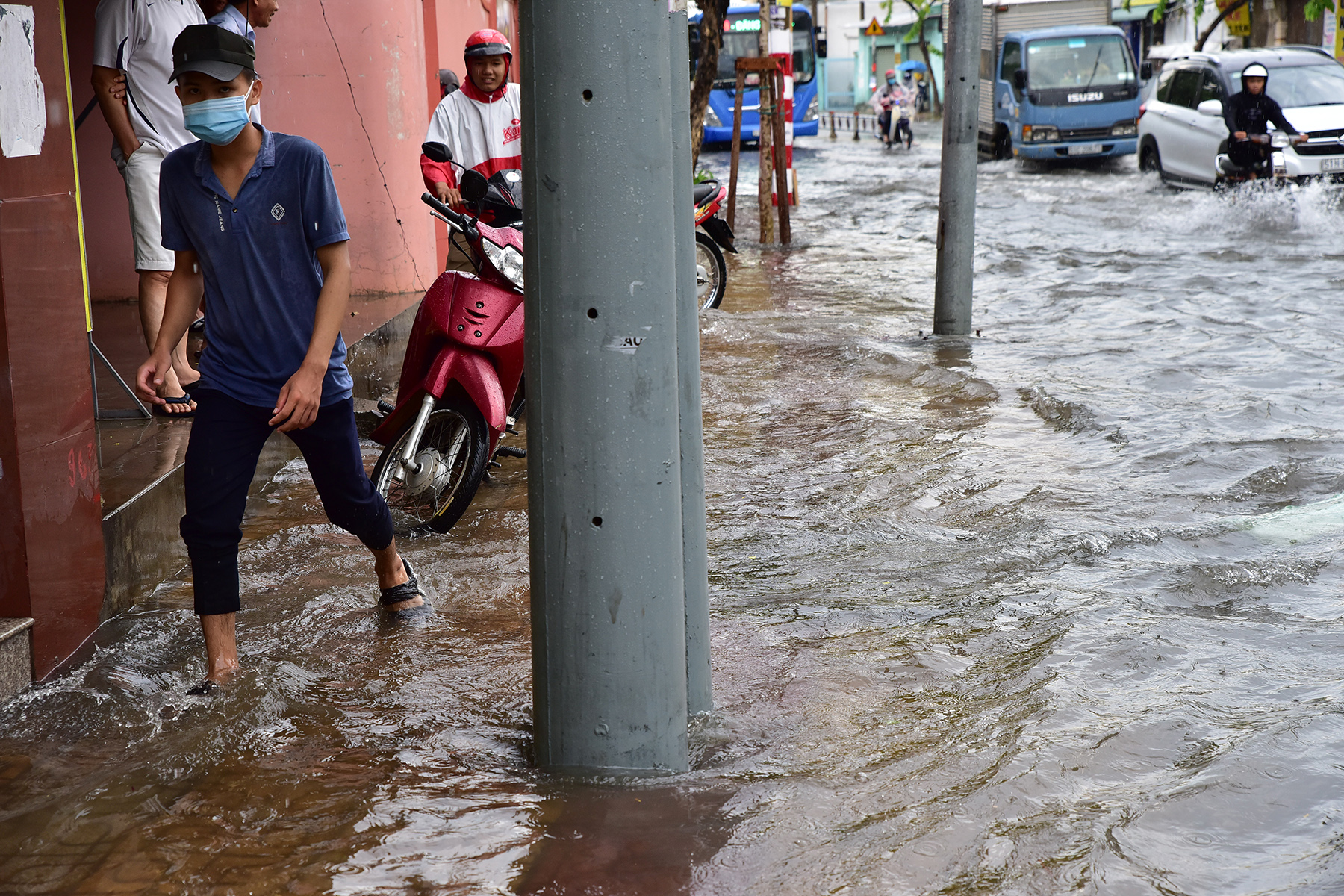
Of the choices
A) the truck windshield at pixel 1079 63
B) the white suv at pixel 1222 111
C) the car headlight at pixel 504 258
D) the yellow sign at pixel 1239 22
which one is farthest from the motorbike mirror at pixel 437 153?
the yellow sign at pixel 1239 22

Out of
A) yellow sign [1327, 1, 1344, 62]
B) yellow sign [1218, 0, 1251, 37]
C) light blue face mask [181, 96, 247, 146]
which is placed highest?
yellow sign [1218, 0, 1251, 37]

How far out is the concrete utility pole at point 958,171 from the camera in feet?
28.0

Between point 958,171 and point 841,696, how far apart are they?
606 cm

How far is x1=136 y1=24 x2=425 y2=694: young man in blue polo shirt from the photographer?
133 inches

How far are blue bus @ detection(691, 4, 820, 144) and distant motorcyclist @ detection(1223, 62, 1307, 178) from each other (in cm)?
1457

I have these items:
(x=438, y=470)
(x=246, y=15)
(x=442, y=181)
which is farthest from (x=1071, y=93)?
(x=438, y=470)

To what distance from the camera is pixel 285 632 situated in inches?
159

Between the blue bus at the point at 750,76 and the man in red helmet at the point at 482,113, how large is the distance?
23.1m

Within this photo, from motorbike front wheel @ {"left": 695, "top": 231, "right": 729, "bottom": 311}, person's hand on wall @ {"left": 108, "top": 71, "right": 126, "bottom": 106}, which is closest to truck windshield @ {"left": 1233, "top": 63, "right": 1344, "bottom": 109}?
motorbike front wheel @ {"left": 695, "top": 231, "right": 729, "bottom": 311}

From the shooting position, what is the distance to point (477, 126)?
6.38m

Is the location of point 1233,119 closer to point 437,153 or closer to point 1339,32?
point 437,153

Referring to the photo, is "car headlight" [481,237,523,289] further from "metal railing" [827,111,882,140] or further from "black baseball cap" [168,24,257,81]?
"metal railing" [827,111,882,140]

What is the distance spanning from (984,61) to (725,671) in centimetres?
2409

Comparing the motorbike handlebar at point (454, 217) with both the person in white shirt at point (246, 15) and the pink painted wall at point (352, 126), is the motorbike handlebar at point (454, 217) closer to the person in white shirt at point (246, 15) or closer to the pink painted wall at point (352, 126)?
the person in white shirt at point (246, 15)
